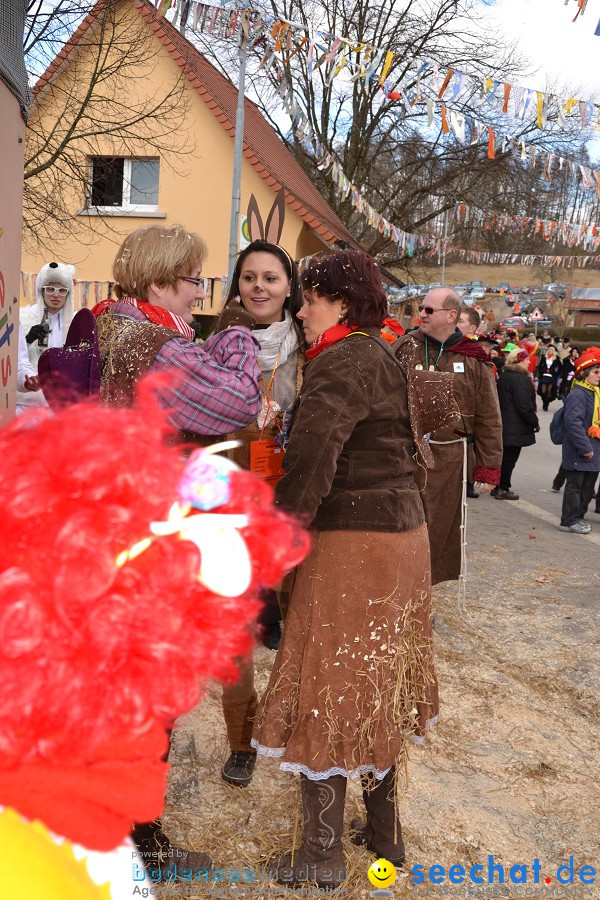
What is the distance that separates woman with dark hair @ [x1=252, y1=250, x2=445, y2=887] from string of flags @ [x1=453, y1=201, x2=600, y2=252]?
53.4ft

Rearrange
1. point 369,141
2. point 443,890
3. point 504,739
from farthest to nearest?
1. point 369,141
2. point 504,739
3. point 443,890

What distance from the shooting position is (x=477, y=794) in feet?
9.85

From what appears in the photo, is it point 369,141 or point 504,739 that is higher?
point 369,141

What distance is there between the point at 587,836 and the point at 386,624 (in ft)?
4.41

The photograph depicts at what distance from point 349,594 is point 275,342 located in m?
1.14

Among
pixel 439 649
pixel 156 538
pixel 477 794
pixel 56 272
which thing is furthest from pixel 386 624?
pixel 56 272

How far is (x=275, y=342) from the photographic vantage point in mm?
2912

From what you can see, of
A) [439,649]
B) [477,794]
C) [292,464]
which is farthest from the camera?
[439,649]

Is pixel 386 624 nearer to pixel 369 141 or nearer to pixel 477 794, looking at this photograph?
pixel 477 794

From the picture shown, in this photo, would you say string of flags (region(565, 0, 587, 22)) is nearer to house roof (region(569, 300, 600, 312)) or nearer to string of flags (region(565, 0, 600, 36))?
string of flags (region(565, 0, 600, 36))

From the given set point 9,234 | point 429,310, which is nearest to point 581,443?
point 429,310

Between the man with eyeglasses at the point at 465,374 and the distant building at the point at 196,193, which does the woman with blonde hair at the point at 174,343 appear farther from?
the distant building at the point at 196,193

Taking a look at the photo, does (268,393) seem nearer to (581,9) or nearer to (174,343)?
(174,343)

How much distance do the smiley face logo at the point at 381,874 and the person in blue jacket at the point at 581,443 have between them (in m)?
6.18
